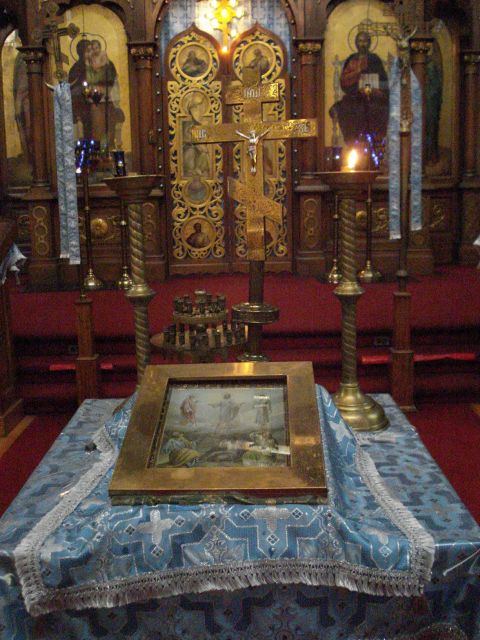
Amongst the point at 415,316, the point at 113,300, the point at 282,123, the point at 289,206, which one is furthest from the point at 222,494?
the point at 289,206

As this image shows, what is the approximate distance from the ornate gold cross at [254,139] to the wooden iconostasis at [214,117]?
4353 mm

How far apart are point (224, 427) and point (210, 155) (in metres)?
6.37

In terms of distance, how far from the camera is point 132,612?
2.22 m

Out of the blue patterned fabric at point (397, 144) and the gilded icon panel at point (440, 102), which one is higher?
the gilded icon panel at point (440, 102)

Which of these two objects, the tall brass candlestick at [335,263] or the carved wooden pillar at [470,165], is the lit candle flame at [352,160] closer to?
the tall brass candlestick at [335,263]

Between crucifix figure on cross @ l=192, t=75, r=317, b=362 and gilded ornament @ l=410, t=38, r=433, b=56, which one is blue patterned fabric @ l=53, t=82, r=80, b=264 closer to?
crucifix figure on cross @ l=192, t=75, r=317, b=362

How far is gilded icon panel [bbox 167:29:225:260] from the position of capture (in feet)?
27.3

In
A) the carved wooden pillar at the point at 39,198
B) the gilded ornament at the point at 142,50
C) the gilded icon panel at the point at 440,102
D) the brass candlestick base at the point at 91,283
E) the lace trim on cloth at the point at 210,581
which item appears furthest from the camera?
the gilded icon panel at the point at 440,102

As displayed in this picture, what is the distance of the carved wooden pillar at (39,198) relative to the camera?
25.9ft

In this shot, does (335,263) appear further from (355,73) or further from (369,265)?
(355,73)

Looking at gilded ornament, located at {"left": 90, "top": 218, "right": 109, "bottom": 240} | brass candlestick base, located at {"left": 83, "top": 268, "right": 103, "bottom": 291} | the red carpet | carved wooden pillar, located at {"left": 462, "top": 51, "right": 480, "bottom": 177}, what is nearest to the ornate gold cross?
the red carpet

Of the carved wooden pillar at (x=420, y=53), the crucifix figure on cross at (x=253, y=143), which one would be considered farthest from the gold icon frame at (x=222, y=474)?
the carved wooden pillar at (x=420, y=53)

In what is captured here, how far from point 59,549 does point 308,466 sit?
75 centimetres

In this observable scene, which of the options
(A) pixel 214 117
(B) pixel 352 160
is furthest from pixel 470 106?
(B) pixel 352 160
